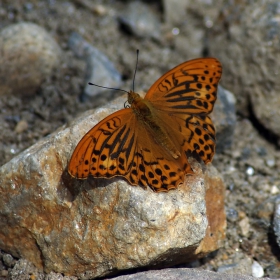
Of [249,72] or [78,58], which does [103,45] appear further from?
[249,72]

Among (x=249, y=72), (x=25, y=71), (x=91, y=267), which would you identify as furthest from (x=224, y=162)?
(x=25, y=71)

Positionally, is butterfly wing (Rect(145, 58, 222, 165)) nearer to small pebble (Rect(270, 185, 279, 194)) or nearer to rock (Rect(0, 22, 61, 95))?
small pebble (Rect(270, 185, 279, 194))

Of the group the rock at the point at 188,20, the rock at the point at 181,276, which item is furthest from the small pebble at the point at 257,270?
the rock at the point at 188,20

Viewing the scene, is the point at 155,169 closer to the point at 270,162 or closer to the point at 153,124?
the point at 153,124

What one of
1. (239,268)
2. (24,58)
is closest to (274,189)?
(239,268)

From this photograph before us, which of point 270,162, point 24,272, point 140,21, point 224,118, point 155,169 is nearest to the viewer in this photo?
point 155,169
